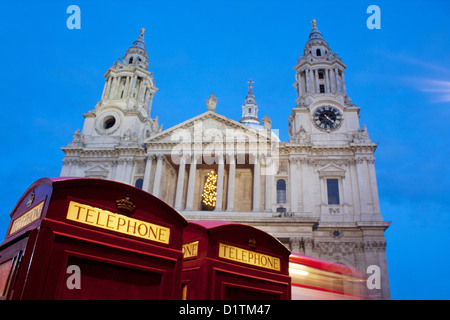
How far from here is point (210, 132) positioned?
3409 centimetres

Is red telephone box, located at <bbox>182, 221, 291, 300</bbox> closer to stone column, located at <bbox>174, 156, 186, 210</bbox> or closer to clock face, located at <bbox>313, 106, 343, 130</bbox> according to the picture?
stone column, located at <bbox>174, 156, 186, 210</bbox>

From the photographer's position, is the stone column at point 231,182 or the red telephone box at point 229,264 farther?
the stone column at point 231,182

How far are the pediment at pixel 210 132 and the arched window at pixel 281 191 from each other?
14.7 feet

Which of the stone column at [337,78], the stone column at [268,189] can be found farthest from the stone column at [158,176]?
the stone column at [337,78]

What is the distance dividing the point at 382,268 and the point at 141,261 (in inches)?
1137

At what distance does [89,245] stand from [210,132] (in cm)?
3037

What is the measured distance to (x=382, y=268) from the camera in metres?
28.4

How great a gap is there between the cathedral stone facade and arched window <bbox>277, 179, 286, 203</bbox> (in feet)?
0.25

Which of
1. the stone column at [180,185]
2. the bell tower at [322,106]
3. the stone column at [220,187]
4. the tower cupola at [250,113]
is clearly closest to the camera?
the stone column at [220,187]

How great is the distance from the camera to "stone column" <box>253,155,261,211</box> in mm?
30750

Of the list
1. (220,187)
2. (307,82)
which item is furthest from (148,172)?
(307,82)

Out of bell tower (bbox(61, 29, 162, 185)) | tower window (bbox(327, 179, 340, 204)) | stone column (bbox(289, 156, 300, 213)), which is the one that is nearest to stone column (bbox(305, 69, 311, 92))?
stone column (bbox(289, 156, 300, 213))

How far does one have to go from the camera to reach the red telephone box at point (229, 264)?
5.09 meters

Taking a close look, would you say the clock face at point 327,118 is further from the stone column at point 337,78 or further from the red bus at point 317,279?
the red bus at point 317,279
